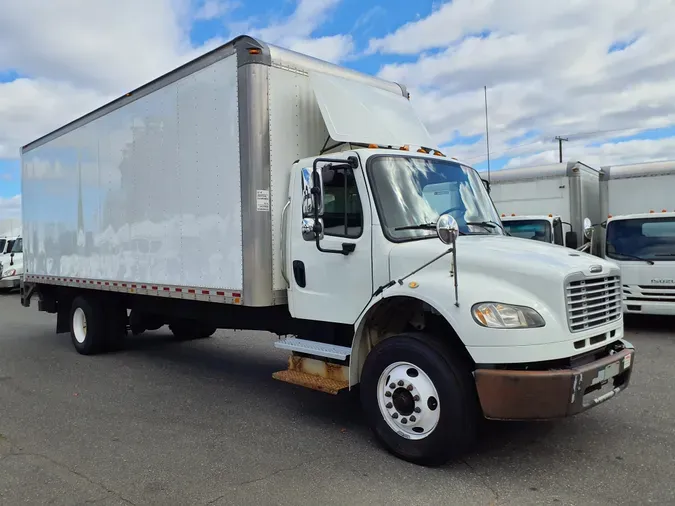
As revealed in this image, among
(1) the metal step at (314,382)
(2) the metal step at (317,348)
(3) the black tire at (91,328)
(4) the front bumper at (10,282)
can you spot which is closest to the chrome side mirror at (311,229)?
(2) the metal step at (317,348)

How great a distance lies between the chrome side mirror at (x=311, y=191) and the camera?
514 centimetres

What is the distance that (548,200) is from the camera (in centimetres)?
1310

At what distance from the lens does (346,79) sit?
6.44 metres

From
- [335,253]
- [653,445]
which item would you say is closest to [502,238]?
[335,253]

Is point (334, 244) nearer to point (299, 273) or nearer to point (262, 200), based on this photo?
point (299, 273)

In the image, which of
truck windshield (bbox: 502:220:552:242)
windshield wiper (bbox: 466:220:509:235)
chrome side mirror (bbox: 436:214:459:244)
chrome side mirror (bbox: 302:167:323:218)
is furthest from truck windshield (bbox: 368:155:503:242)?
truck windshield (bbox: 502:220:552:242)

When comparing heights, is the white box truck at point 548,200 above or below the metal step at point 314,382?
above

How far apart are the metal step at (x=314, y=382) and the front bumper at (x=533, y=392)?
149 cm

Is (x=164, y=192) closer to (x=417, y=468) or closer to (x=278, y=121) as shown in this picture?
(x=278, y=121)

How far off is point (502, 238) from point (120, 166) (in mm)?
5415

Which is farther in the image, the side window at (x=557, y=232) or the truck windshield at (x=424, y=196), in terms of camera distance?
the side window at (x=557, y=232)

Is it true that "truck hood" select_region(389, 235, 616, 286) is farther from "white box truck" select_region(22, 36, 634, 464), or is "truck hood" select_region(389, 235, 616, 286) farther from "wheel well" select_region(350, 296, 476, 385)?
"wheel well" select_region(350, 296, 476, 385)

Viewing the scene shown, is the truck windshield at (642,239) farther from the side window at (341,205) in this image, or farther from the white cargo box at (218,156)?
the side window at (341,205)

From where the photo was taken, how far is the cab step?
5324 millimetres
